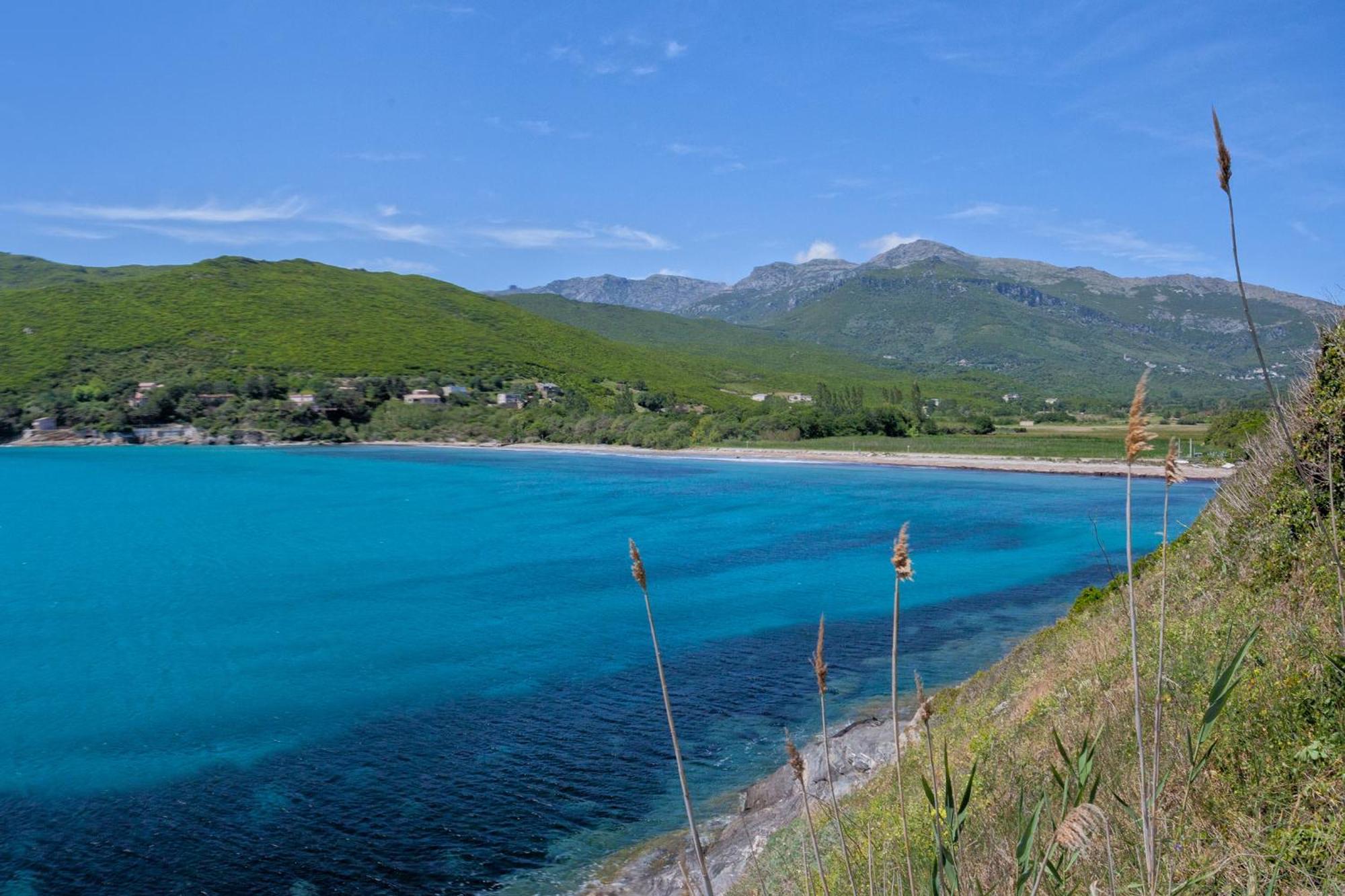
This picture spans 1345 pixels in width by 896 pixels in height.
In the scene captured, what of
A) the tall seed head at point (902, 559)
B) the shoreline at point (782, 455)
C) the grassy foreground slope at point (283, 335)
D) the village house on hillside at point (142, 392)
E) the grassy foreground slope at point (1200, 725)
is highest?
the grassy foreground slope at point (283, 335)

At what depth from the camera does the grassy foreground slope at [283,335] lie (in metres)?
114

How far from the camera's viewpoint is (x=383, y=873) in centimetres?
970

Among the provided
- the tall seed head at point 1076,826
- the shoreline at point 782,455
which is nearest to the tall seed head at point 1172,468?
the tall seed head at point 1076,826

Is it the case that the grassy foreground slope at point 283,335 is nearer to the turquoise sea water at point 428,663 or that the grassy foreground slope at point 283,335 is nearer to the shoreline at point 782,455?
the shoreline at point 782,455

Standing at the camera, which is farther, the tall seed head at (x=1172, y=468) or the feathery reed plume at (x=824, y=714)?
the tall seed head at (x=1172, y=468)

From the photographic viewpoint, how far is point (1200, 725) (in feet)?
7.02

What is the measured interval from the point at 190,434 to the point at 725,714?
4128 inches

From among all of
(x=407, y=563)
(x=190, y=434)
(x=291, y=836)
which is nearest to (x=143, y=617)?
(x=407, y=563)

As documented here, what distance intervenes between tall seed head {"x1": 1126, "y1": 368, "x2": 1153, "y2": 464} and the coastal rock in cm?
698

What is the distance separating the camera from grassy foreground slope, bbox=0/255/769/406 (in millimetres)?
114500

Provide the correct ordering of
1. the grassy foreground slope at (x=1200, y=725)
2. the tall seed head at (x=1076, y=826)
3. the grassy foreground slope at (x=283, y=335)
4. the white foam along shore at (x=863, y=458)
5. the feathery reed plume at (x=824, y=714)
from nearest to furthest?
the tall seed head at (x=1076, y=826) → the feathery reed plume at (x=824, y=714) → the grassy foreground slope at (x=1200, y=725) → the white foam along shore at (x=863, y=458) → the grassy foreground slope at (x=283, y=335)

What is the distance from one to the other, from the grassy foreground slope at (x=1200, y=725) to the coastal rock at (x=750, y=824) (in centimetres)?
123

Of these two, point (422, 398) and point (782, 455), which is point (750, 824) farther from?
point (422, 398)

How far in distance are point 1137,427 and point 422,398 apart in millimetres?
119971
